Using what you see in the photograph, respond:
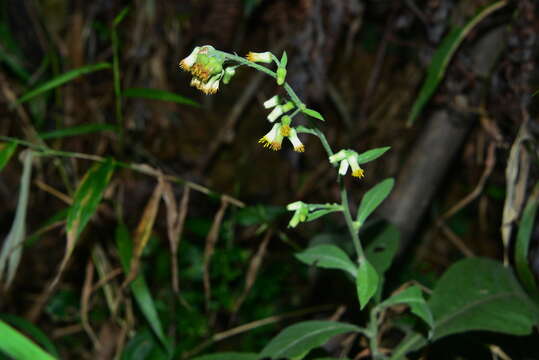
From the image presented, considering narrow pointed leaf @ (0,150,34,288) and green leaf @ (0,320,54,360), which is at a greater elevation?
green leaf @ (0,320,54,360)

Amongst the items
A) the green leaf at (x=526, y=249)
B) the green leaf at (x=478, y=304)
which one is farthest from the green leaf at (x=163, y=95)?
the green leaf at (x=526, y=249)

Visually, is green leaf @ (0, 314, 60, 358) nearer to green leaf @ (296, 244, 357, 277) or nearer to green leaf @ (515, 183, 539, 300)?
green leaf @ (296, 244, 357, 277)

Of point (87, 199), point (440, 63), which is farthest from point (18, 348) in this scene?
point (440, 63)

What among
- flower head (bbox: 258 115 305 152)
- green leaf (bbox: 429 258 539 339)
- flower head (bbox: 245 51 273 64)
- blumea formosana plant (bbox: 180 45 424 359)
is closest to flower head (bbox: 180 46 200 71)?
blumea formosana plant (bbox: 180 45 424 359)

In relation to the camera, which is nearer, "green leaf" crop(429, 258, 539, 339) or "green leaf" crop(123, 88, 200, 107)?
"green leaf" crop(429, 258, 539, 339)

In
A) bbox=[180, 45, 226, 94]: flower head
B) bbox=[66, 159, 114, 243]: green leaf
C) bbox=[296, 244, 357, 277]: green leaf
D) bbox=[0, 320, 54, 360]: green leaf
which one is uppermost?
bbox=[180, 45, 226, 94]: flower head

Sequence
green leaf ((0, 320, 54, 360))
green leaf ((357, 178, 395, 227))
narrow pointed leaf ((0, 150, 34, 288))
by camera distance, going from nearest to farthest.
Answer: green leaf ((0, 320, 54, 360))
green leaf ((357, 178, 395, 227))
narrow pointed leaf ((0, 150, 34, 288))

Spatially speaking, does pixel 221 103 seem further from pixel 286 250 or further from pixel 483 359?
pixel 483 359
